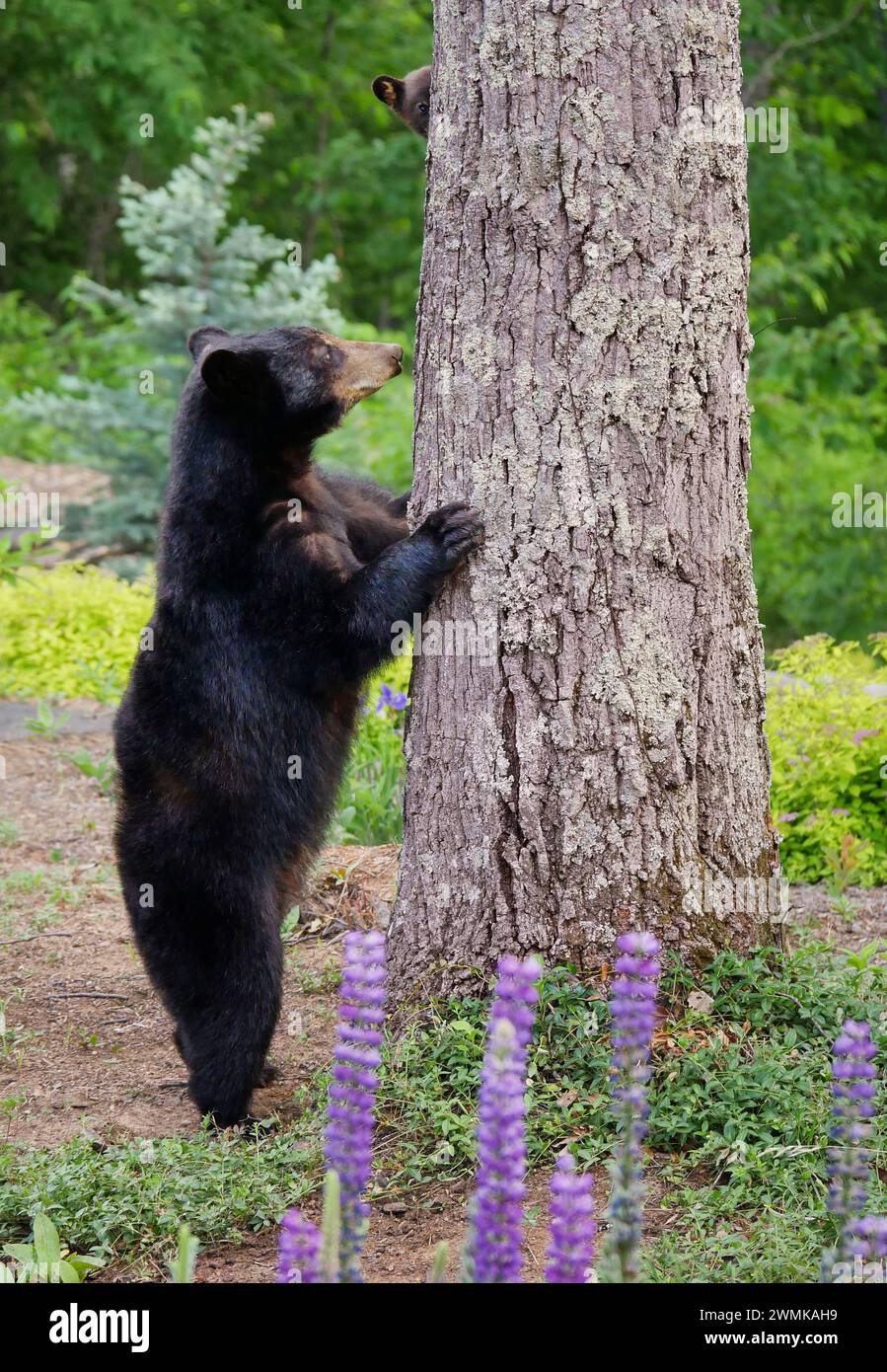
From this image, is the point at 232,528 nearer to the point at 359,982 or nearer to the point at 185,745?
the point at 185,745

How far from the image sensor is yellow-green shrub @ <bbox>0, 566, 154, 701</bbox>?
7.73 metres

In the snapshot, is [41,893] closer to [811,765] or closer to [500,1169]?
[811,765]

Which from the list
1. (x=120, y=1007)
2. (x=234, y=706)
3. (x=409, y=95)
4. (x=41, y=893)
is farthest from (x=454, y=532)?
(x=409, y=95)

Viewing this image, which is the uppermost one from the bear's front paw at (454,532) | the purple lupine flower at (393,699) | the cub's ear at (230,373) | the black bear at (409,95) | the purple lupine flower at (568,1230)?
the black bear at (409,95)

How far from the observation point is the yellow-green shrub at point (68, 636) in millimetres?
7730

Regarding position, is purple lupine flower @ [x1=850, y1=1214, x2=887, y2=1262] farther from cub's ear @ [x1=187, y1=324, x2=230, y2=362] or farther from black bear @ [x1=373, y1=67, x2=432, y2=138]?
black bear @ [x1=373, y1=67, x2=432, y2=138]

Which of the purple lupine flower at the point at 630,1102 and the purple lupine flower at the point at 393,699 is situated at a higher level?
the purple lupine flower at the point at 393,699

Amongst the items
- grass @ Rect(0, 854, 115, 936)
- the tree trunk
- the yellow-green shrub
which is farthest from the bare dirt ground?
the yellow-green shrub

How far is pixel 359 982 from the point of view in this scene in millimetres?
2111

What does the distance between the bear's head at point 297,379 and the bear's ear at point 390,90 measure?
319cm

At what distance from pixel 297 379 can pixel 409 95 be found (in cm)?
346

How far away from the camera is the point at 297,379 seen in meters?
3.96

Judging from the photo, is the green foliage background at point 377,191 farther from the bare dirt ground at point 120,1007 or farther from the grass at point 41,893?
the grass at point 41,893

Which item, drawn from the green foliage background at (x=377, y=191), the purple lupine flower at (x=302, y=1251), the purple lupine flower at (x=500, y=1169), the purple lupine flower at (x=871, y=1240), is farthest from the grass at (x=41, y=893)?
the green foliage background at (x=377, y=191)
